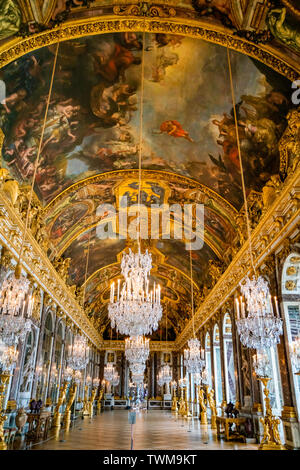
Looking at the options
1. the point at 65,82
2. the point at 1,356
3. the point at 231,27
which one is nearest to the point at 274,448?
the point at 1,356

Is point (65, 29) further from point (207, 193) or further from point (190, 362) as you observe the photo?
point (190, 362)

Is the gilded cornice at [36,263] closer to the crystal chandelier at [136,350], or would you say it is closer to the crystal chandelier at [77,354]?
the crystal chandelier at [77,354]

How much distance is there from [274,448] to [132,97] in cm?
986

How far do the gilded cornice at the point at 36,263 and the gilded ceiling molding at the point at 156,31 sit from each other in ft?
11.9

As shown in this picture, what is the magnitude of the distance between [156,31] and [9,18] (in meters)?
3.29

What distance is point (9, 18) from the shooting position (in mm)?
6777

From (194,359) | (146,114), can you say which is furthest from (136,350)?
(146,114)

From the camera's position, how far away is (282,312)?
915 cm

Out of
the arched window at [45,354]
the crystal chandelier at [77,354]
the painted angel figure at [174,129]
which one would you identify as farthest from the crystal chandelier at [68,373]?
the painted angel figure at [174,129]

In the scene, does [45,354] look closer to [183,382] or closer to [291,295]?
[291,295]

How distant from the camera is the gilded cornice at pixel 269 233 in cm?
827

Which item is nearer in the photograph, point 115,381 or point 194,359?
point 194,359

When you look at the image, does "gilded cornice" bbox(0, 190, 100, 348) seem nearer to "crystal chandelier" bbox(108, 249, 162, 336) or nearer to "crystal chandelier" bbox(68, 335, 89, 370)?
"crystal chandelier" bbox(68, 335, 89, 370)

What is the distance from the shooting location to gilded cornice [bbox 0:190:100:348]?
9250 mm
